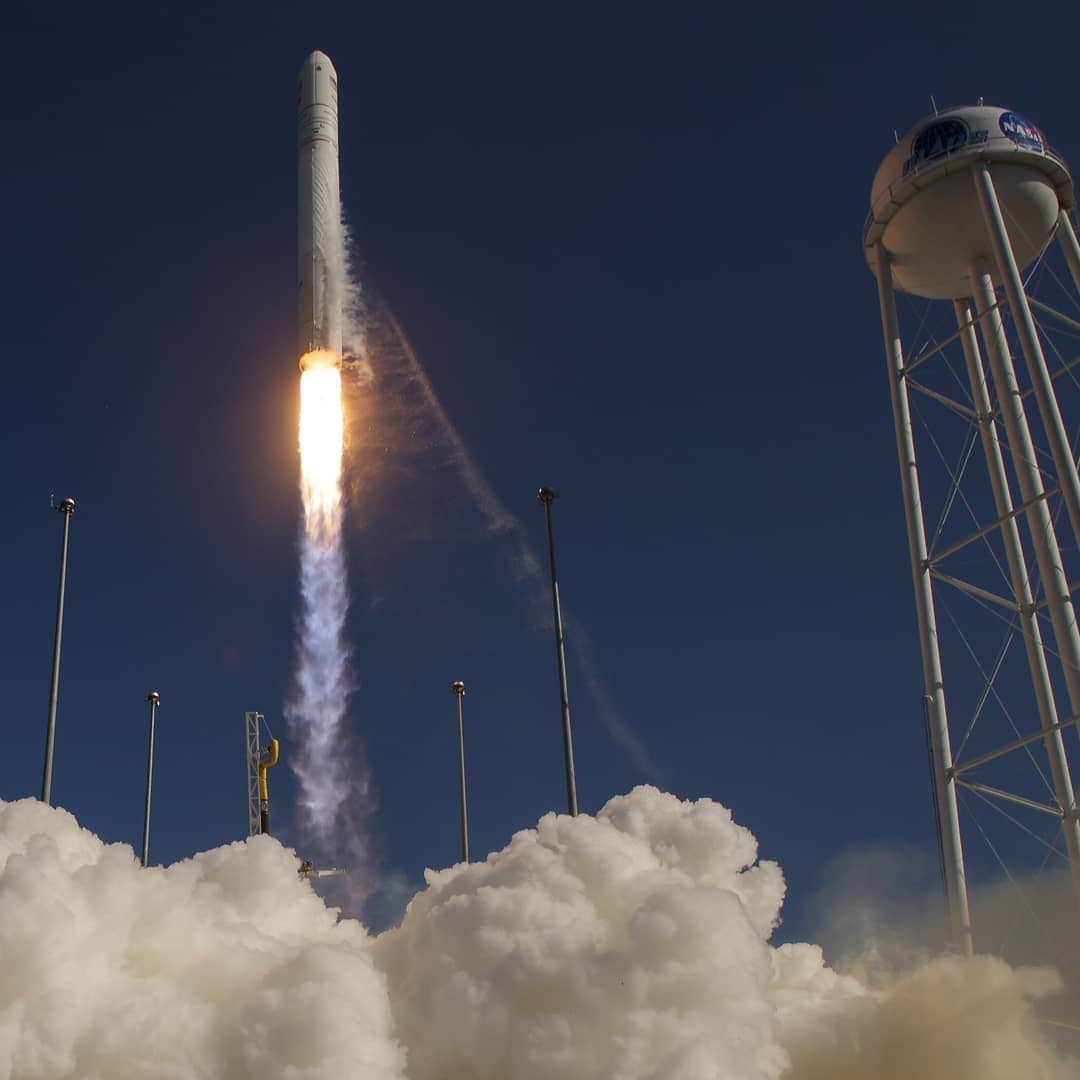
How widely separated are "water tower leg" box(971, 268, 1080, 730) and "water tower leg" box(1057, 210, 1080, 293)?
2237 mm

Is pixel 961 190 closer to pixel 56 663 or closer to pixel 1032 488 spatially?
pixel 1032 488

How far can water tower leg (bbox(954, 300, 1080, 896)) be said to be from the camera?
126 ft

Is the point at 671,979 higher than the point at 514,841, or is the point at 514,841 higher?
the point at 514,841

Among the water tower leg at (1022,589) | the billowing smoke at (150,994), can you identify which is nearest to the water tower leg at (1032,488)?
the water tower leg at (1022,589)

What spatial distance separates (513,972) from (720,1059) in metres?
4.09

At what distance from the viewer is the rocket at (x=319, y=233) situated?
4812cm

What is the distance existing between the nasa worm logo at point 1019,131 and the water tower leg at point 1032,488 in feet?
12.2

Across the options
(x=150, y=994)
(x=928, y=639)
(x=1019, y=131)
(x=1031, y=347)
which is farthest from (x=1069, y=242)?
(x=150, y=994)

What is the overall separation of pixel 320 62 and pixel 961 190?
2439cm

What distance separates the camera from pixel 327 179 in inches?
1989

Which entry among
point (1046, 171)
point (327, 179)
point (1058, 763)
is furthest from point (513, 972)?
point (327, 179)

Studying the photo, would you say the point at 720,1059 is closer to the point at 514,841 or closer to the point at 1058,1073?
the point at 514,841

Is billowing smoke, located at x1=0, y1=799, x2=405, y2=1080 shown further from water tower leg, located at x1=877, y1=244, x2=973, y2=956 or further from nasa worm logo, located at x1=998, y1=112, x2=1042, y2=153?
nasa worm logo, located at x1=998, y1=112, x2=1042, y2=153

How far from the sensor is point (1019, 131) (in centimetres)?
4181
